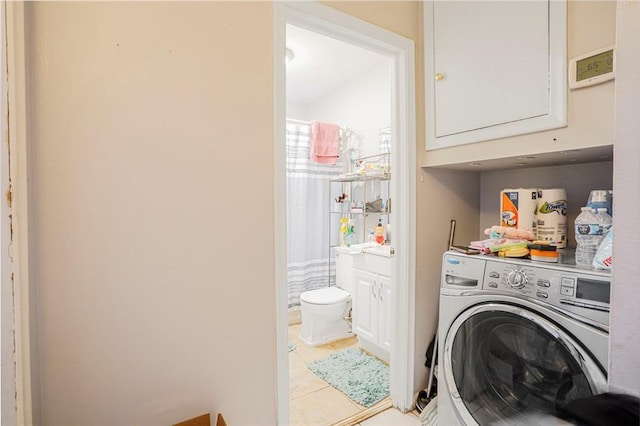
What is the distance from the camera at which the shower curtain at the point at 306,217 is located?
306 cm

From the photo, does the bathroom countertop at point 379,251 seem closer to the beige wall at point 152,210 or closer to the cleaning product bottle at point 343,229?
the cleaning product bottle at point 343,229

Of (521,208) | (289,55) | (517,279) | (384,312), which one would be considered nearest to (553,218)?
(521,208)

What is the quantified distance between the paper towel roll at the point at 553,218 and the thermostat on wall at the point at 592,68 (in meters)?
0.50

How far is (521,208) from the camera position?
4.75 feet

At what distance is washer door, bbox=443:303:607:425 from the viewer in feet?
3.17

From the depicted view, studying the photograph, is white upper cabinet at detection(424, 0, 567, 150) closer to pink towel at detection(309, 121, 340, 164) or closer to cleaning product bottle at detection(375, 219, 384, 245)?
cleaning product bottle at detection(375, 219, 384, 245)

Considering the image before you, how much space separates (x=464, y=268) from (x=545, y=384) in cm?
49

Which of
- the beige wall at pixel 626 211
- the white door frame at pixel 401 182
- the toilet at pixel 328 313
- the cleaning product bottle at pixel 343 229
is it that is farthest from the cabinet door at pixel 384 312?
the beige wall at pixel 626 211

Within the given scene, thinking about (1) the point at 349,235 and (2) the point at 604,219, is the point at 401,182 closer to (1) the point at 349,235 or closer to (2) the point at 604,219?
(2) the point at 604,219

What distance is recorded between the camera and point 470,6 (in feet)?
4.78

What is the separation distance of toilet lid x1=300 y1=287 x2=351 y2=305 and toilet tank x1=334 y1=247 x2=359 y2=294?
6cm

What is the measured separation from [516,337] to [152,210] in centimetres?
146

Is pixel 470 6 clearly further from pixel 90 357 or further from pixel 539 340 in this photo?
pixel 90 357

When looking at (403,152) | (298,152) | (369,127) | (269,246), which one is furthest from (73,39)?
(369,127)
